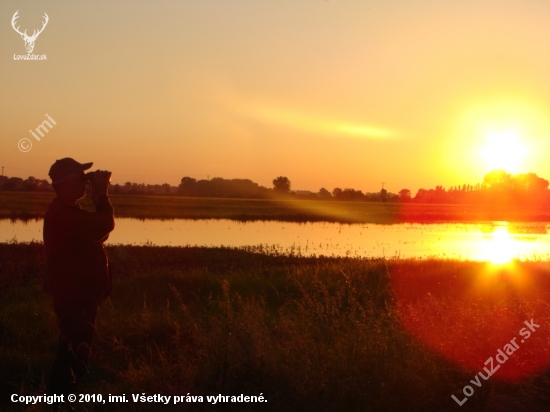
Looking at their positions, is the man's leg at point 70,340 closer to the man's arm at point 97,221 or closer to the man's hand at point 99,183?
the man's arm at point 97,221

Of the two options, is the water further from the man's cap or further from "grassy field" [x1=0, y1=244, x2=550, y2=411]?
the man's cap

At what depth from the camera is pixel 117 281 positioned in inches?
526

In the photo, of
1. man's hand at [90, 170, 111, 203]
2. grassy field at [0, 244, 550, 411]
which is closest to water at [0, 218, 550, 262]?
grassy field at [0, 244, 550, 411]

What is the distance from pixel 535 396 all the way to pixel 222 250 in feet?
61.1

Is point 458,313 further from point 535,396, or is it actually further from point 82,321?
point 82,321

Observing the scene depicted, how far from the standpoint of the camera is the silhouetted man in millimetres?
4293

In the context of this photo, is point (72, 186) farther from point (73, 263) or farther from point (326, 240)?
point (326, 240)

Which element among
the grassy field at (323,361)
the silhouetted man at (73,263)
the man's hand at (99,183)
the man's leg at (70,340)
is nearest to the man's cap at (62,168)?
the silhouetted man at (73,263)

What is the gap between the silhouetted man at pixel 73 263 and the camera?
429cm

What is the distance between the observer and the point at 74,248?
171 inches

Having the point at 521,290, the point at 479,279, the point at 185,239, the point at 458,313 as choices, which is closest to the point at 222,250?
the point at 185,239

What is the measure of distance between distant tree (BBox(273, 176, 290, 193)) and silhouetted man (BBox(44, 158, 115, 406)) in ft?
472
